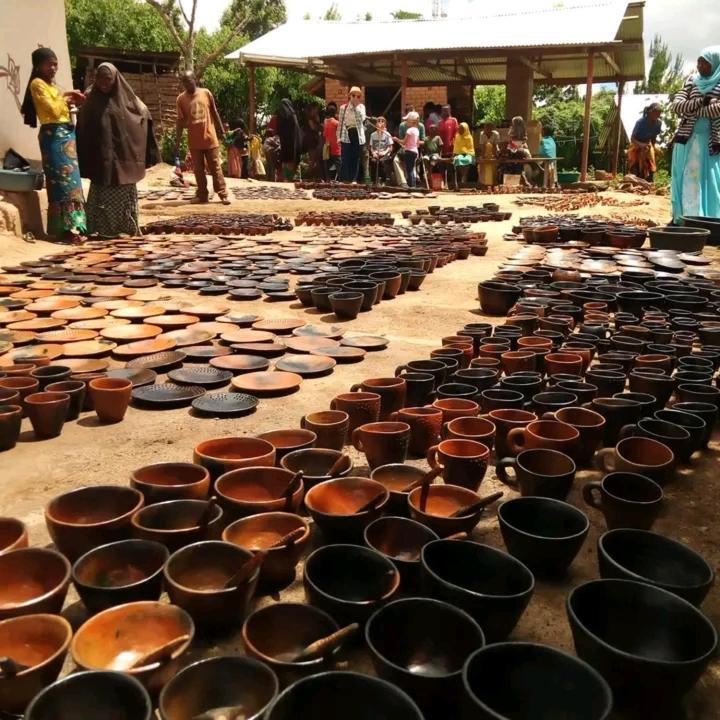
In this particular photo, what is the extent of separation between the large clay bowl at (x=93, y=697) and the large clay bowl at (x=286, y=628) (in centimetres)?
26

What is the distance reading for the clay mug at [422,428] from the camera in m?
2.29

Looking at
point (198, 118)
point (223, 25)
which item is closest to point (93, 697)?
point (198, 118)

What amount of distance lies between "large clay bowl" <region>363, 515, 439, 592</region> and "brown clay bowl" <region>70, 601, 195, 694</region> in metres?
0.48

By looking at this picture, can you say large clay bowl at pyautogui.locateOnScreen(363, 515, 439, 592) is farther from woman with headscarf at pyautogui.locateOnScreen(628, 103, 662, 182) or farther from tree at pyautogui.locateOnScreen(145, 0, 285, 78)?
tree at pyautogui.locateOnScreen(145, 0, 285, 78)

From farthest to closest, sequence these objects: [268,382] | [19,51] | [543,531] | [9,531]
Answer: [19,51] < [268,382] < [543,531] < [9,531]

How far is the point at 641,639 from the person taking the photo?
4.63 ft

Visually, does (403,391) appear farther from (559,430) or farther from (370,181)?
(370,181)

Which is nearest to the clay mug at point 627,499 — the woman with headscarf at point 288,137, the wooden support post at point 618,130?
the woman with headscarf at point 288,137

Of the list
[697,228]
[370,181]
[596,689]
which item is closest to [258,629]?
[596,689]

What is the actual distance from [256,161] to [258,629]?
15.3 meters

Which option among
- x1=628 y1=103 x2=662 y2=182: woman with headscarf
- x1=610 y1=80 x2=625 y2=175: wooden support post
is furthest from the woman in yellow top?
x1=610 y1=80 x2=625 y2=175: wooden support post

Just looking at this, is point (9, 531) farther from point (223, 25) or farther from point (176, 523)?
point (223, 25)

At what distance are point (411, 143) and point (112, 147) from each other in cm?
708

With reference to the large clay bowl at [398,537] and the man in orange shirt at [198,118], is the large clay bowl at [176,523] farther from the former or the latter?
the man in orange shirt at [198,118]
